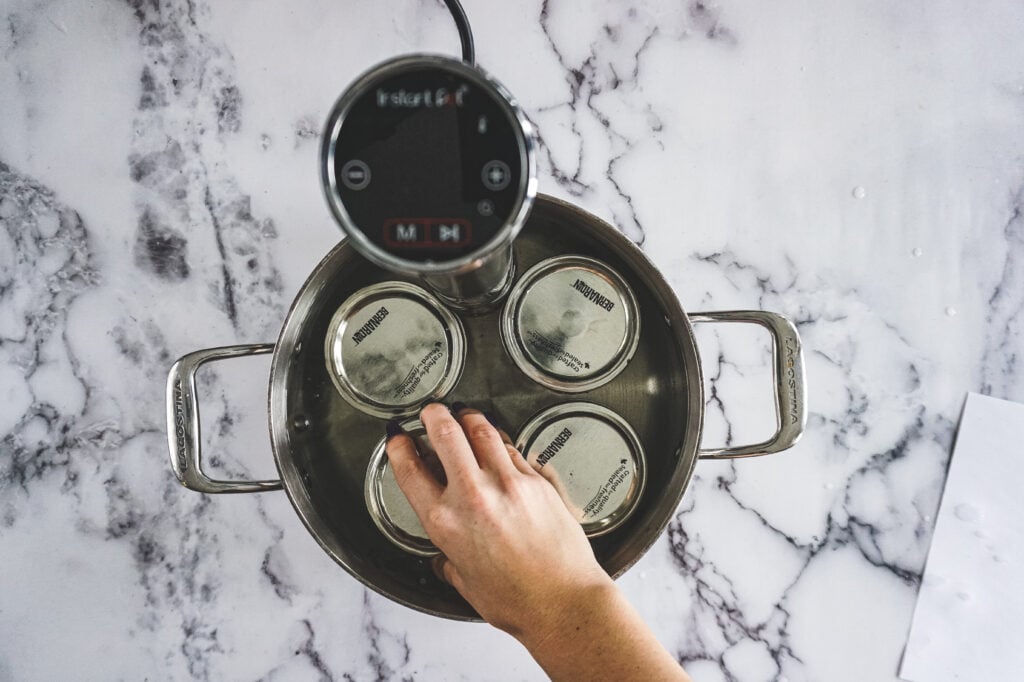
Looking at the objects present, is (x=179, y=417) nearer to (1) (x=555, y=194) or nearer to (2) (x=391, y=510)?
(2) (x=391, y=510)

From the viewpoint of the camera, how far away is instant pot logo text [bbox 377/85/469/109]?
43 cm

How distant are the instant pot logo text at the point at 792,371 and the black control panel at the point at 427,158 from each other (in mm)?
307

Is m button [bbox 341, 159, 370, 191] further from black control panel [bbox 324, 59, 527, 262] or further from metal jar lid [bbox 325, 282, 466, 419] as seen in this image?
metal jar lid [bbox 325, 282, 466, 419]

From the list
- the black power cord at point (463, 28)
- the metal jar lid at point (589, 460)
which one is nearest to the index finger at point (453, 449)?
the metal jar lid at point (589, 460)

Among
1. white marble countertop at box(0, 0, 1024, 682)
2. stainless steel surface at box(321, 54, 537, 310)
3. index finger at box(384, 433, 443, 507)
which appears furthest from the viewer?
white marble countertop at box(0, 0, 1024, 682)

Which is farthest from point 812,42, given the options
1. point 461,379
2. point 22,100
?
point 22,100

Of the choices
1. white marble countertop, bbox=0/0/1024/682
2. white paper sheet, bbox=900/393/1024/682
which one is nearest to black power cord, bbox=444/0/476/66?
white marble countertop, bbox=0/0/1024/682

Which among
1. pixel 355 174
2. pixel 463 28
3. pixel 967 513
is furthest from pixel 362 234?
pixel 967 513

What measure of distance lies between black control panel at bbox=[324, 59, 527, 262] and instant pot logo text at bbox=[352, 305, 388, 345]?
A: 0.62 feet

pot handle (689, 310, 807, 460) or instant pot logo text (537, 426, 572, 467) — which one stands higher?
pot handle (689, 310, 807, 460)

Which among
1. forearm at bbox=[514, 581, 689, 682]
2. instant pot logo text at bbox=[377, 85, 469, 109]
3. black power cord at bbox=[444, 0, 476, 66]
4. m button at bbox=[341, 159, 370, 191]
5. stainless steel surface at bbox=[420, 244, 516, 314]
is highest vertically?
black power cord at bbox=[444, 0, 476, 66]

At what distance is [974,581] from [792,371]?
0.37m

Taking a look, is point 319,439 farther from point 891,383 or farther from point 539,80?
point 891,383

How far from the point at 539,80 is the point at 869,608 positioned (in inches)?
26.2
